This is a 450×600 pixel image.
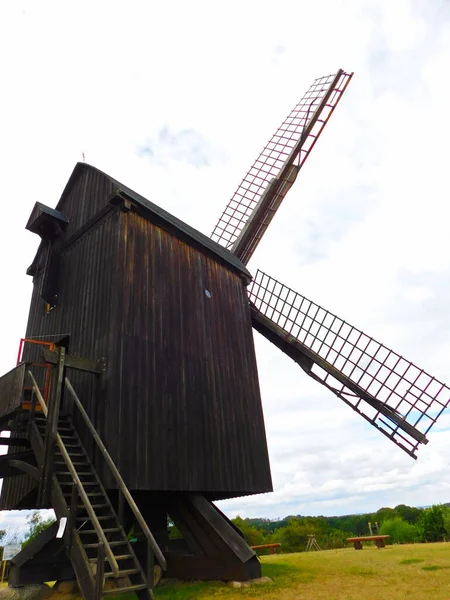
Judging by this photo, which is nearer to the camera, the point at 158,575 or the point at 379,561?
the point at 158,575

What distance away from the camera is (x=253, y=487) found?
1162 cm

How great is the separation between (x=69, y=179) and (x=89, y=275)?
4.40m

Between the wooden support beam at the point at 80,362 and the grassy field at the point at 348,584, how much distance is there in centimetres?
437

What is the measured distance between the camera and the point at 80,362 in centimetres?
859

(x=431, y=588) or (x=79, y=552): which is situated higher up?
(x=79, y=552)

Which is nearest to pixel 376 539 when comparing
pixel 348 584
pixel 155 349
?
pixel 348 584

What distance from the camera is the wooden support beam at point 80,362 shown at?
311 inches

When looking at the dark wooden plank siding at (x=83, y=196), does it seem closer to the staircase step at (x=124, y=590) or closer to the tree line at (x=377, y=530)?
the staircase step at (x=124, y=590)

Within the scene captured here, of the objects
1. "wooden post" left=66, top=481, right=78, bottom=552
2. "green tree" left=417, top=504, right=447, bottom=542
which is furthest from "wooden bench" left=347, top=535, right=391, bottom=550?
"green tree" left=417, top=504, right=447, bottom=542

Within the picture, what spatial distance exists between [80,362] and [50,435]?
5.39 feet

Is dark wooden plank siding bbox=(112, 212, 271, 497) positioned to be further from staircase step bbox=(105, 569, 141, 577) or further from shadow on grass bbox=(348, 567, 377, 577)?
shadow on grass bbox=(348, 567, 377, 577)

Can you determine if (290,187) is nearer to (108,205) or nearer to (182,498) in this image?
(108,205)

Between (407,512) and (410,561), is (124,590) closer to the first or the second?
(410,561)

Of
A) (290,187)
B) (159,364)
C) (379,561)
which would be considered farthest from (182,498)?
(290,187)
